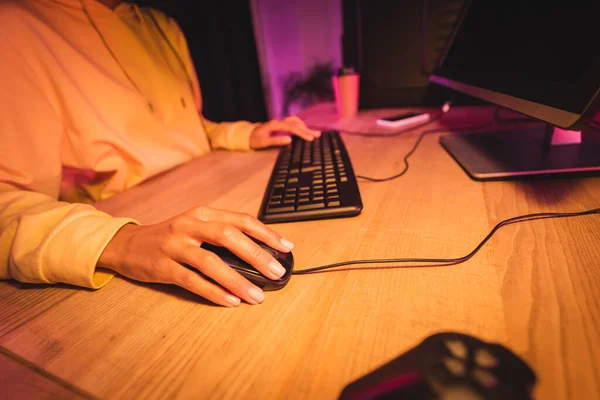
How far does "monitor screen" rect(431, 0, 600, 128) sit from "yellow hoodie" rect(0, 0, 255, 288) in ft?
1.95

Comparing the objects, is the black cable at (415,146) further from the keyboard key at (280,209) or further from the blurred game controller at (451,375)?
the blurred game controller at (451,375)

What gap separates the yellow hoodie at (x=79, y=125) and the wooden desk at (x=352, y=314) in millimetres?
62

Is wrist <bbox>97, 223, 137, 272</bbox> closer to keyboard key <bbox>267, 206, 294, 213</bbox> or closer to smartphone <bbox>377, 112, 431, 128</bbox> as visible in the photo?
keyboard key <bbox>267, 206, 294, 213</bbox>

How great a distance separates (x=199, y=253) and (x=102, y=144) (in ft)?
1.87

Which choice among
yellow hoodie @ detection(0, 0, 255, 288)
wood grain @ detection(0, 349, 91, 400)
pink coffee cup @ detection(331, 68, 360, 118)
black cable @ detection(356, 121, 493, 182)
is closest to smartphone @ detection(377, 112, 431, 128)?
black cable @ detection(356, 121, 493, 182)

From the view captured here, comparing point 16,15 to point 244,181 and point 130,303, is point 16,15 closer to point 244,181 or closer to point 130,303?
point 244,181

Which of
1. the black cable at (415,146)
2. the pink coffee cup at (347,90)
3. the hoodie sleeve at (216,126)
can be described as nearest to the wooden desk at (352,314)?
the black cable at (415,146)

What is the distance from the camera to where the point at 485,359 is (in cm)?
23

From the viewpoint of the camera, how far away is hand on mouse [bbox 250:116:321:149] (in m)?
0.89

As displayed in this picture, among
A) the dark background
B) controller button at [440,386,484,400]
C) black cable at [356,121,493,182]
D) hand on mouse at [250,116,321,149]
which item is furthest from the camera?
the dark background

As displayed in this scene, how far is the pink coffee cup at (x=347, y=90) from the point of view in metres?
1.16

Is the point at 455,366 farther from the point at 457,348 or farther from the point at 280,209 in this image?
the point at 280,209

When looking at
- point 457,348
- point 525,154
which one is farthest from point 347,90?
point 457,348

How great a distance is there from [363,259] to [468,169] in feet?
1.03
